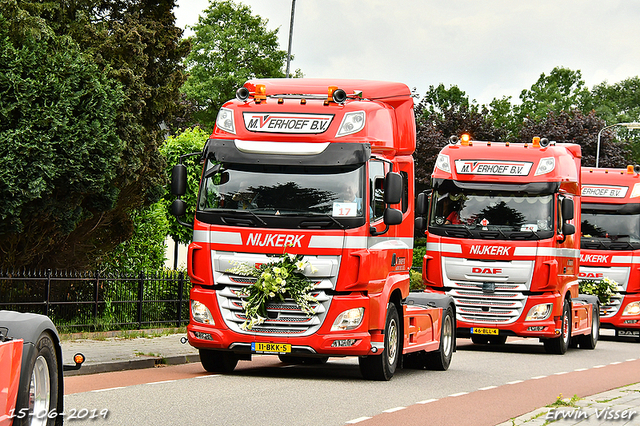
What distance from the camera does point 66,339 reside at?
17094 mm

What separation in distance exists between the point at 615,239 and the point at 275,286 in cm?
1500

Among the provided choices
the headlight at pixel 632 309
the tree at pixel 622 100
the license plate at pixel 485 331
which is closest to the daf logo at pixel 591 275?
the headlight at pixel 632 309

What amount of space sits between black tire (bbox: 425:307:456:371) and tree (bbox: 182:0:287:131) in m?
45.1

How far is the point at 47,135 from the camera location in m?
16.2

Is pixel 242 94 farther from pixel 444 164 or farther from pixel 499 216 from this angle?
pixel 499 216

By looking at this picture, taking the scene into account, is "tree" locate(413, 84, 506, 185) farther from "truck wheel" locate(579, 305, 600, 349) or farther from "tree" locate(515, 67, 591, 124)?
"tree" locate(515, 67, 591, 124)

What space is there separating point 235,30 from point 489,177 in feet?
148

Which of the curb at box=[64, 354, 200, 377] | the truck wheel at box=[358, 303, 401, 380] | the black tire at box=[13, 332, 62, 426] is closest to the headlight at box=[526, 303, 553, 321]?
the truck wheel at box=[358, 303, 401, 380]

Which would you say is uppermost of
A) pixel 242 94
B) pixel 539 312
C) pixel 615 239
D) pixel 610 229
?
pixel 242 94

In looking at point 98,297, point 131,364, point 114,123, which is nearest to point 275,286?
point 131,364

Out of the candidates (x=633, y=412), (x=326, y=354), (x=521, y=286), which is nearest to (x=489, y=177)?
(x=521, y=286)

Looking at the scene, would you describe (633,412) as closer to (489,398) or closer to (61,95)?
(489,398)

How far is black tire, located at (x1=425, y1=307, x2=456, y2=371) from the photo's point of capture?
51.3 feet

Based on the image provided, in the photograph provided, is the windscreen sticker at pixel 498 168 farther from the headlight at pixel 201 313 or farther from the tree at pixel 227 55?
the tree at pixel 227 55
